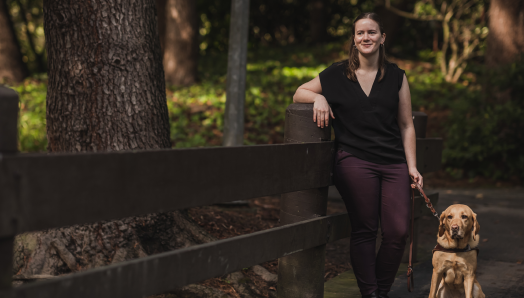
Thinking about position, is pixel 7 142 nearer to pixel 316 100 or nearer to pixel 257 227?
pixel 316 100

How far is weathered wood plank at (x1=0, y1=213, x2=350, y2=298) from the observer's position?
6.33 feet

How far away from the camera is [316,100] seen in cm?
354

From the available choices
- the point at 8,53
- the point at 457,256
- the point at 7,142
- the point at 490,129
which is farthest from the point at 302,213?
the point at 8,53

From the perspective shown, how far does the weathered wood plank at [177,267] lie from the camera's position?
193 cm

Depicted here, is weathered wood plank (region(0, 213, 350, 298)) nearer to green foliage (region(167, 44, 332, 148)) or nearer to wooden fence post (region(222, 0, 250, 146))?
wooden fence post (region(222, 0, 250, 146))

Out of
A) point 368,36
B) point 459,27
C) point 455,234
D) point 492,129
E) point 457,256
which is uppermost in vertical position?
point 459,27

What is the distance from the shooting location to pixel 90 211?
202cm

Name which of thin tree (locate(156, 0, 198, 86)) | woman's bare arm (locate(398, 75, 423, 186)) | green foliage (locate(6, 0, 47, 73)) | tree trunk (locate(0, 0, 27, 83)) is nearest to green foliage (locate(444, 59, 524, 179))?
thin tree (locate(156, 0, 198, 86))

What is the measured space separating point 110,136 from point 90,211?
2.08m

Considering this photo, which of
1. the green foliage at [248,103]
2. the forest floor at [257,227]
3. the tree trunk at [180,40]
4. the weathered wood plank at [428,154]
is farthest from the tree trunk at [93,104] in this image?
the tree trunk at [180,40]

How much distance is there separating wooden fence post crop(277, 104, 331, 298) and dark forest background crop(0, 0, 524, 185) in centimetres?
744

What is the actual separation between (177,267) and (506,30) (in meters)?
12.4

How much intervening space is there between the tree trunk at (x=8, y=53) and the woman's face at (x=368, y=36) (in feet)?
46.6

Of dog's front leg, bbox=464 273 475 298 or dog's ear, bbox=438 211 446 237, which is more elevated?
dog's ear, bbox=438 211 446 237
